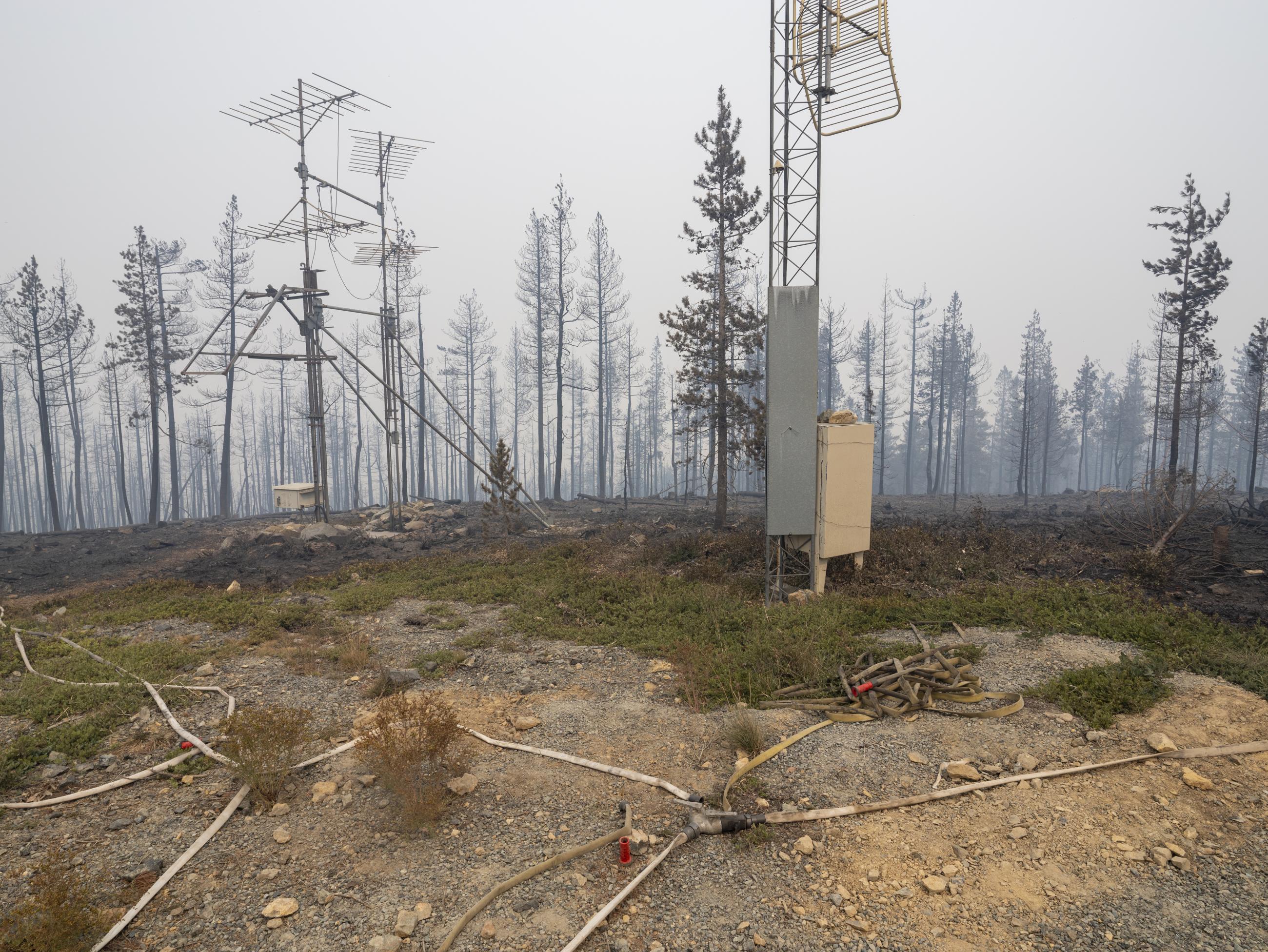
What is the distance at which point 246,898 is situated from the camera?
3.92 meters

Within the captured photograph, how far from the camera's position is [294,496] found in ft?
73.3

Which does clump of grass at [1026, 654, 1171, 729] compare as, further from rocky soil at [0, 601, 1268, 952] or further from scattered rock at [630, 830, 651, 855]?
scattered rock at [630, 830, 651, 855]

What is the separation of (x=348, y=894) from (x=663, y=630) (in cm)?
576

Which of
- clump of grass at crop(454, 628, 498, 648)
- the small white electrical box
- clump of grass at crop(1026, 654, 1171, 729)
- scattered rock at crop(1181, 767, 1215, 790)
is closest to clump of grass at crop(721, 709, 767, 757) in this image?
clump of grass at crop(1026, 654, 1171, 729)

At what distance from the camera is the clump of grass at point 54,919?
3.16 m

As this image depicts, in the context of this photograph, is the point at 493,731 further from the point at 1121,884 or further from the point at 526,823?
the point at 1121,884

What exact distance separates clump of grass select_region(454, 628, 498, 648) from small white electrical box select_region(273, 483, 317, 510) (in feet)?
51.0

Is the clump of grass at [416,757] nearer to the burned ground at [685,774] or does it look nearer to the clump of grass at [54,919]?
the burned ground at [685,774]

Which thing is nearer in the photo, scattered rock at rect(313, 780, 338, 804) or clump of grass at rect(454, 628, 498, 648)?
scattered rock at rect(313, 780, 338, 804)

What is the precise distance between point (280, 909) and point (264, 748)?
5.06 feet

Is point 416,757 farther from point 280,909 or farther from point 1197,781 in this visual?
point 1197,781

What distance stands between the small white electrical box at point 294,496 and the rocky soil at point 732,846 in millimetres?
17320

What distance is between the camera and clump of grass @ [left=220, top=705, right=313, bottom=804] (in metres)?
4.95

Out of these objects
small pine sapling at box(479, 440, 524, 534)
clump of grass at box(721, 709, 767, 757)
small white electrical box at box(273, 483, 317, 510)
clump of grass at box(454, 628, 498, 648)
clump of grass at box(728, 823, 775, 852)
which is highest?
small pine sapling at box(479, 440, 524, 534)
